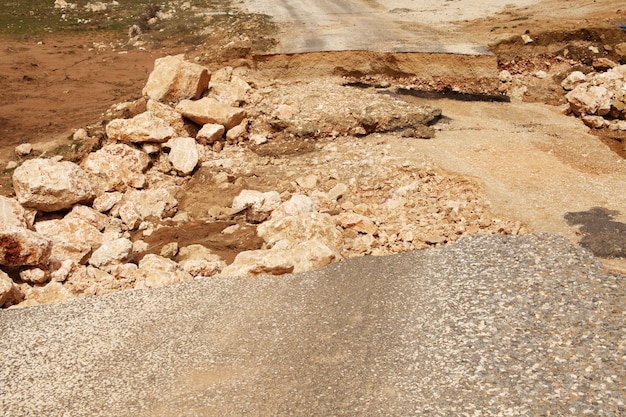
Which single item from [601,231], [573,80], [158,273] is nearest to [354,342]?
[158,273]

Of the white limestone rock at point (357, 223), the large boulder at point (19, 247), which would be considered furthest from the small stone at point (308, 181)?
the large boulder at point (19, 247)

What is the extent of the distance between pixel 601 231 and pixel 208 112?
357 inches

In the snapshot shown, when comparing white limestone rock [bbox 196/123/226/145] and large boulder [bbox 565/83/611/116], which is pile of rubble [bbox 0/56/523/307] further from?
large boulder [bbox 565/83/611/116]

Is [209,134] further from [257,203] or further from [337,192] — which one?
[337,192]

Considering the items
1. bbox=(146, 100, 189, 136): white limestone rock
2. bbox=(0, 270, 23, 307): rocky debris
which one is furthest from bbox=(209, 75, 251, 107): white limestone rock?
bbox=(0, 270, 23, 307): rocky debris

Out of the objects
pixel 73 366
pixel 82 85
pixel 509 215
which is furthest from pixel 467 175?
pixel 82 85

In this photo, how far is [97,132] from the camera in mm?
13969

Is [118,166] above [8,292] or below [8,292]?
above

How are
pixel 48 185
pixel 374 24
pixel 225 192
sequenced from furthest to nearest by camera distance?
pixel 374 24 → pixel 225 192 → pixel 48 185

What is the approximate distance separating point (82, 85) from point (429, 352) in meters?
15.9

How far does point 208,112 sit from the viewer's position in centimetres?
1380

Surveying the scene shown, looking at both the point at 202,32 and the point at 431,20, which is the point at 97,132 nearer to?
the point at 202,32

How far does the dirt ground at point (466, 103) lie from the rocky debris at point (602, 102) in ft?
1.27

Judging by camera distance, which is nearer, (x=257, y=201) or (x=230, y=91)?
(x=257, y=201)
